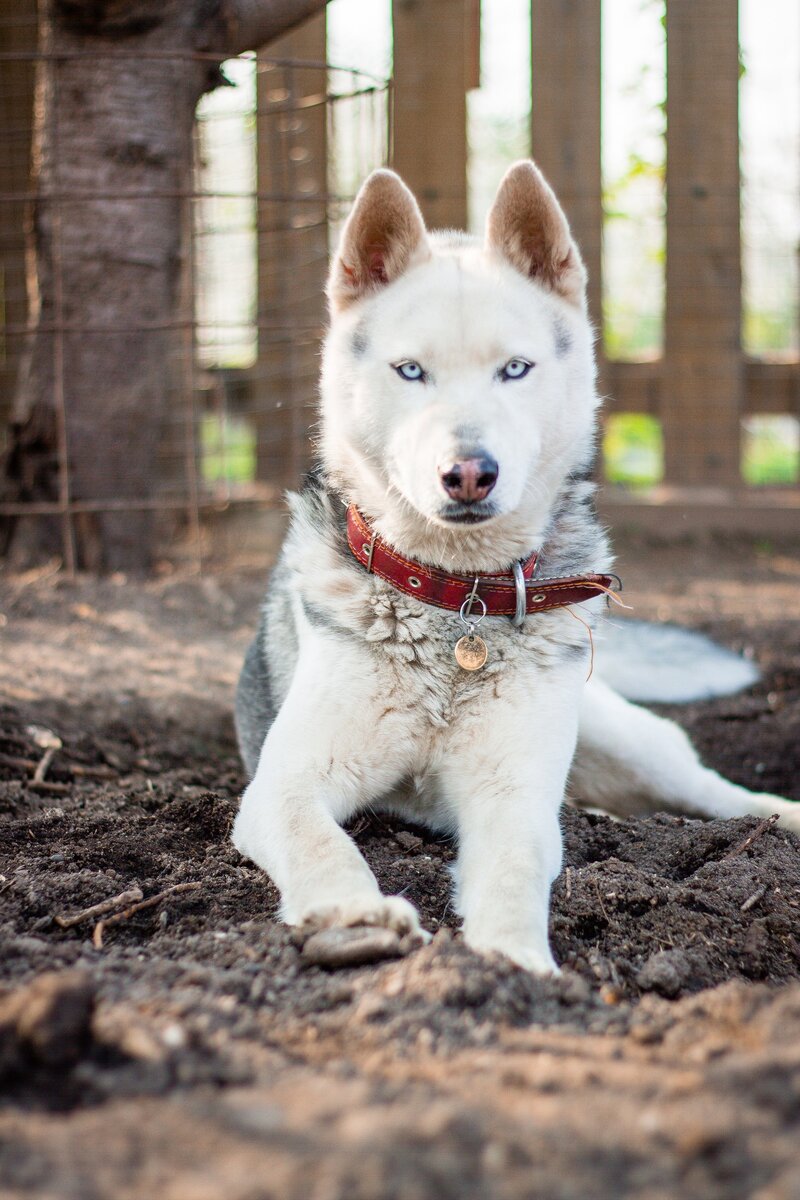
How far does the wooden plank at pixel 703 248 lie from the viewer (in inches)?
247

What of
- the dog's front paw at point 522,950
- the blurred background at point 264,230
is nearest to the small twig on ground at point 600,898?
the dog's front paw at point 522,950

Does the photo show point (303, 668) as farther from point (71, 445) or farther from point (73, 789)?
point (71, 445)

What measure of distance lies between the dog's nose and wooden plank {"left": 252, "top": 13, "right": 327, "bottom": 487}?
4.01m

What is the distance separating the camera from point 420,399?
2.45 metres

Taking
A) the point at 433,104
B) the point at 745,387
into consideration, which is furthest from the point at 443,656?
the point at 745,387

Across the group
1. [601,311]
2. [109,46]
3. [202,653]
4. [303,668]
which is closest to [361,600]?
[303,668]

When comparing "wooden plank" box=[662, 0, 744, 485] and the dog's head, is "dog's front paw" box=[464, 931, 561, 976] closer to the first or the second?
the dog's head

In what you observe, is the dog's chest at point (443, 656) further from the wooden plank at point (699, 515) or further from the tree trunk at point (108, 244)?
the wooden plank at point (699, 515)

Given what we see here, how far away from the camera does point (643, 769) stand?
330 cm

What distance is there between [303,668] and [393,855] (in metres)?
0.50

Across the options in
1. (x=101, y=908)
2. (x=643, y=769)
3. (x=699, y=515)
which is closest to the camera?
(x=101, y=908)

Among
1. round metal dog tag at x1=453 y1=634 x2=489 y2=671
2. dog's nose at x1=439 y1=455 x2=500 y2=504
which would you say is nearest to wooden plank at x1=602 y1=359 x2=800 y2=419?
round metal dog tag at x1=453 y1=634 x2=489 y2=671

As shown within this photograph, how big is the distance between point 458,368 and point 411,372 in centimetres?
11

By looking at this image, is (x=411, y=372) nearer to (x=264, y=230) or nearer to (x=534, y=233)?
(x=534, y=233)
